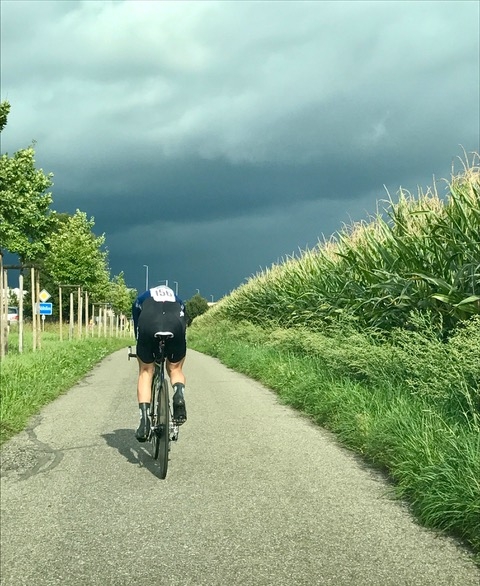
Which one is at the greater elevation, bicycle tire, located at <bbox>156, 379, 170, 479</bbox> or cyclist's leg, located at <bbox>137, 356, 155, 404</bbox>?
cyclist's leg, located at <bbox>137, 356, 155, 404</bbox>

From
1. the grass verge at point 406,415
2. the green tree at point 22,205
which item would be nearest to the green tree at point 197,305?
the green tree at point 22,205

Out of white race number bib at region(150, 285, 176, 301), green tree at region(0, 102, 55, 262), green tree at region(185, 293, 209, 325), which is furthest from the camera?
green tree at region(185, 293, 209, 325)

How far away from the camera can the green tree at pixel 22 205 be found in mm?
17641

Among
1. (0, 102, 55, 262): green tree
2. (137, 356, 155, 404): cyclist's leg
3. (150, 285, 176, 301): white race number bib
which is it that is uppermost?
(0, 102, 55, 262): green tree

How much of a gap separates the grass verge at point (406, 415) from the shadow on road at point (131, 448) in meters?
2.10

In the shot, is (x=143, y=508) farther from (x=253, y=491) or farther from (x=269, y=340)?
(x=269, y=340)

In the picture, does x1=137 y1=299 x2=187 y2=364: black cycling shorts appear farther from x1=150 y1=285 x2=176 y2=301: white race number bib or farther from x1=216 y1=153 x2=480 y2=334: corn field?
x1=216 y1=153 x2=480 y2=334: corn field

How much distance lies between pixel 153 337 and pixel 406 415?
252 centimetres

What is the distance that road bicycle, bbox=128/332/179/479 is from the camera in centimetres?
630

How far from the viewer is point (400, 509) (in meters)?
5.22

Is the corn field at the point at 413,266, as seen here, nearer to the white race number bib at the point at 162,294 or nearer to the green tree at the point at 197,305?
the white race number bib at the point at 162,294

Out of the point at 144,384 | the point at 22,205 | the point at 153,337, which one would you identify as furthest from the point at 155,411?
the point at 22,205

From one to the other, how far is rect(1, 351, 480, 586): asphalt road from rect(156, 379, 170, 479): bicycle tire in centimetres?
15

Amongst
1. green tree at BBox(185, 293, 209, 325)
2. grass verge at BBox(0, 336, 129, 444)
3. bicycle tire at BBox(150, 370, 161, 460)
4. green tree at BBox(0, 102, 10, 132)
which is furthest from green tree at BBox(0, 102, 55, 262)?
green tree at BBox(185, 293, 209, 325)
